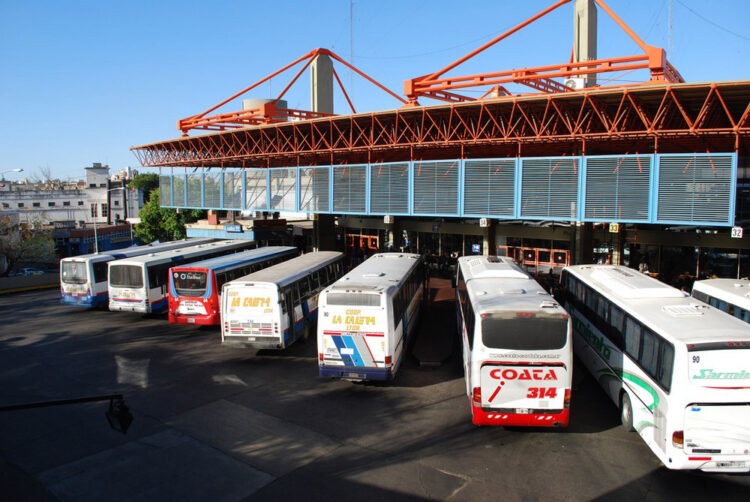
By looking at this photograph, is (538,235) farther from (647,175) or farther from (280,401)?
(280,401)

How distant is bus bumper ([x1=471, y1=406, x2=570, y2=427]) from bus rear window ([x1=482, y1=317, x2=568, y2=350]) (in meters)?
1.28

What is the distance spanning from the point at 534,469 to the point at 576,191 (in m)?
14.2

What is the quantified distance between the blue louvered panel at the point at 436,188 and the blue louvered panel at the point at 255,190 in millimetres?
11263

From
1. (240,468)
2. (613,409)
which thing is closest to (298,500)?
(240,468)

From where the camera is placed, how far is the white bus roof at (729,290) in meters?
12.0

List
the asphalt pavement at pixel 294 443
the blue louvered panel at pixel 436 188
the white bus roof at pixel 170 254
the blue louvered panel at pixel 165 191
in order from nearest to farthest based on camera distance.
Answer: the asphalt pavement at pixel 294 443 → the white bus roof at pixel 170 254 → the blue louvered panel at pixel 436 188 → the blue louvered panel at pixel 165 191

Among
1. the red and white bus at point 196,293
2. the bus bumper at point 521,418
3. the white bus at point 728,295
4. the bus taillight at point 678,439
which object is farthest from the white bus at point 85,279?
the white bus at point 728,295

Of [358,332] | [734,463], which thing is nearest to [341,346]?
[358,332]

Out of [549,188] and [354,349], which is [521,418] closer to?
[354,349]

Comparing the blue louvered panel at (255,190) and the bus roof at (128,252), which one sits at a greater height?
the blue louvered panel at (255,190)

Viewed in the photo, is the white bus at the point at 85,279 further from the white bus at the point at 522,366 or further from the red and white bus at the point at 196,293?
the white bus at the point at 522,366

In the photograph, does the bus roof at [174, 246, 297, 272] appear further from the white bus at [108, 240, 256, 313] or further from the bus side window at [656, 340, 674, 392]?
the bus side window at [656, 340, 674, 392]

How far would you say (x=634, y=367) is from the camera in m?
9.52

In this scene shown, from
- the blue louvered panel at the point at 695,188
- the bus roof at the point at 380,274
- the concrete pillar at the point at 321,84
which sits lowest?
the bus roof at the point at 380,274
